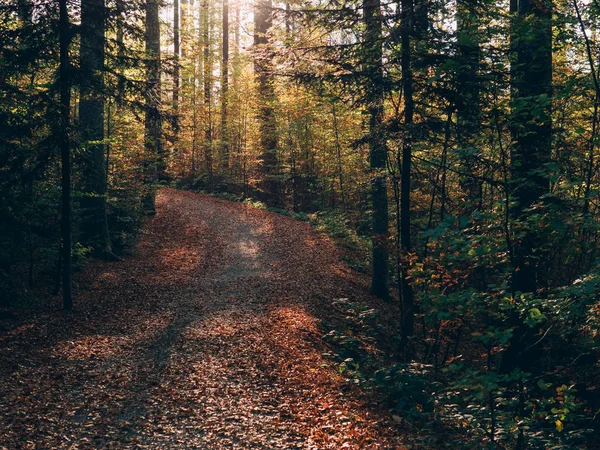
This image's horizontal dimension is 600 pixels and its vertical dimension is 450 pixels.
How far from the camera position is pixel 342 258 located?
14.8m

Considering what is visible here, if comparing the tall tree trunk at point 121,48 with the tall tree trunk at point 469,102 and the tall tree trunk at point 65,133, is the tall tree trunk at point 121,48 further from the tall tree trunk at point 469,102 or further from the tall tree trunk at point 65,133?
the tall tree trunk at point 469,102

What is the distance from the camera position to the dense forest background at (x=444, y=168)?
5.70 meters

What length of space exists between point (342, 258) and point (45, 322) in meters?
8.76

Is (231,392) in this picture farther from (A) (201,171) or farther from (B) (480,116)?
(A) (201,171)

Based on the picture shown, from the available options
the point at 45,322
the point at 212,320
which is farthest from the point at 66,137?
the point at 212,320

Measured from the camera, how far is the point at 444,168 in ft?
24.9

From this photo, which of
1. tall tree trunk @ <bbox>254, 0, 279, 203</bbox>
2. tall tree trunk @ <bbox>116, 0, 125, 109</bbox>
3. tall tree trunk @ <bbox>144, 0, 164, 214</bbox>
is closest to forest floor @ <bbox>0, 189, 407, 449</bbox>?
tall tree trunk @ <bbox>144, 0, 164, 214</bbox>

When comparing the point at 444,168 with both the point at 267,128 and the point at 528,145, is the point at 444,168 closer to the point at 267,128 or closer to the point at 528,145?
the point at 528,145

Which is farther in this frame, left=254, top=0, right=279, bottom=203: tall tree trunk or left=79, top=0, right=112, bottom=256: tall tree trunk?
left=254, top=0, right=279, bottom=203: tall tree trunk

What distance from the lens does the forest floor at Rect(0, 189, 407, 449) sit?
18.6ft

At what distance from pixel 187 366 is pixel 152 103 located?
Result: 20.8 feet

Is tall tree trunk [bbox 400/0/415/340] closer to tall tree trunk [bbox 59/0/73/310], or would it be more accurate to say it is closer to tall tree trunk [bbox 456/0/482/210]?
tall tree trunk [bbox 456/0/482/210]

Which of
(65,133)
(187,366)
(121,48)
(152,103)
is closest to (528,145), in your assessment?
(187,366)

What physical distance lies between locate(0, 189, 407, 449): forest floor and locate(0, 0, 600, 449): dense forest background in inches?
33.6
